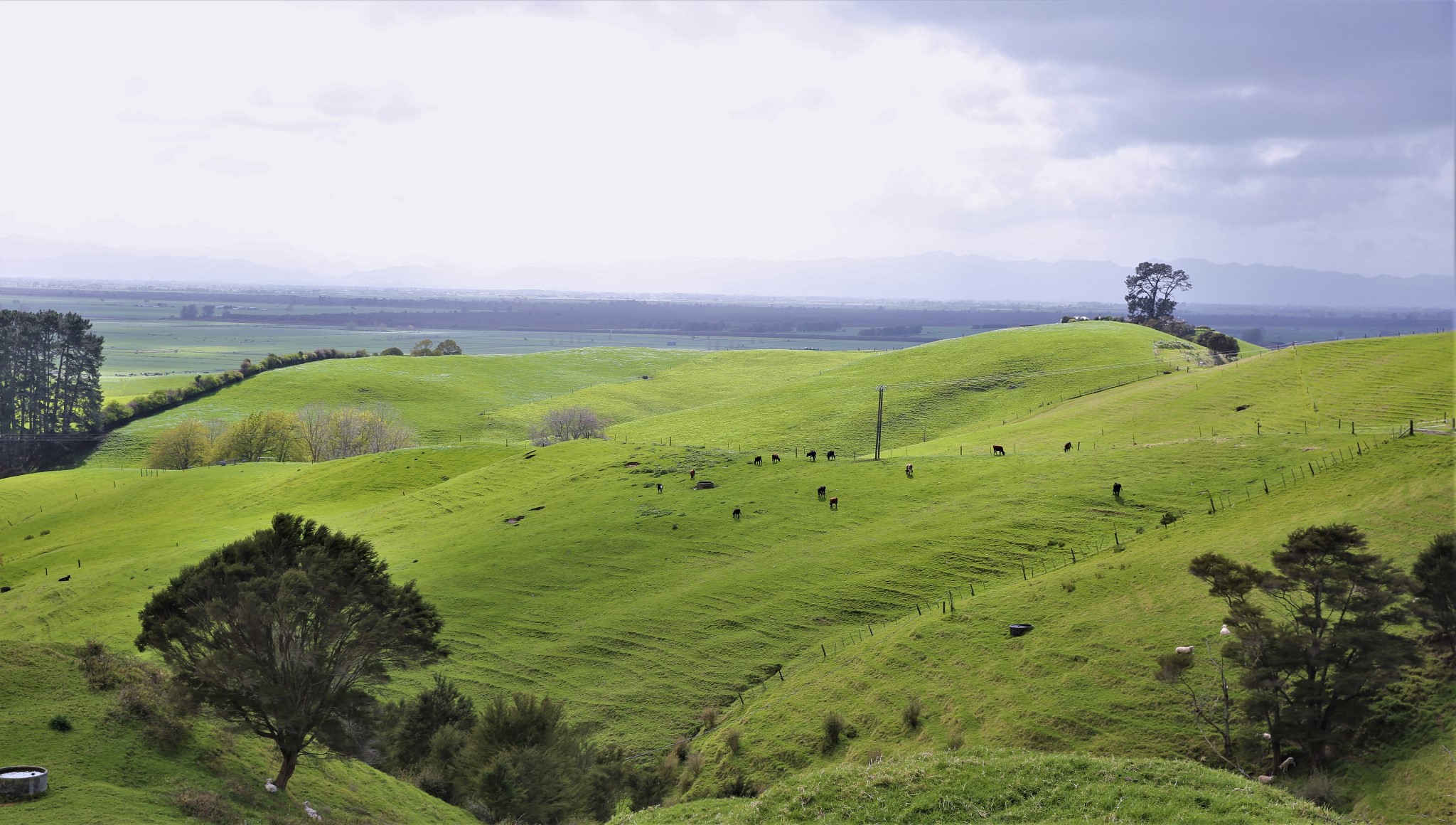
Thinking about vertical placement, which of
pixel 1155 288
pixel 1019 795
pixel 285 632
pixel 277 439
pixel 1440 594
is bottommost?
pixel 277 439

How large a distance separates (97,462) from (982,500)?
126 metres

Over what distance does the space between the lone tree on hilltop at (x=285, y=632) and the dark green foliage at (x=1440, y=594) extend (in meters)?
34.2

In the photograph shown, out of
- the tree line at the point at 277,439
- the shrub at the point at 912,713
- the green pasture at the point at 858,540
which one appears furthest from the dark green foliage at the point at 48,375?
the shrub at the point at 912,713

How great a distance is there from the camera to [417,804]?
1281 inches

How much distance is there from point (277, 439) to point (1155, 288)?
174 meters

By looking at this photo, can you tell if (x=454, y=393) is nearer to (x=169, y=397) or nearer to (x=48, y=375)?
(x=169, y=397)

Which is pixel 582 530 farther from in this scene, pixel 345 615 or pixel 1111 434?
pixel 1111 434

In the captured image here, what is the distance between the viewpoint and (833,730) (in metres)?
35.7

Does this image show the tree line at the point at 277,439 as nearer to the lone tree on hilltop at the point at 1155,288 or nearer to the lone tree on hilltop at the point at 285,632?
the lone tree on hilltop at the point at 285,632

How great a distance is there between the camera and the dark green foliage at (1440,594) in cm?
2959

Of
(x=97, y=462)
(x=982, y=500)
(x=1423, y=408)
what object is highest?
(x=1423, y=408)

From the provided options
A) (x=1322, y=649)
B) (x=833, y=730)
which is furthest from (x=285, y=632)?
(x=1322, y=649)

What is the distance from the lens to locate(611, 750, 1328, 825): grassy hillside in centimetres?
1830

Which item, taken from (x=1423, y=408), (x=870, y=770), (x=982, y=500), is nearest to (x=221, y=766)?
(x=870, y=770)
